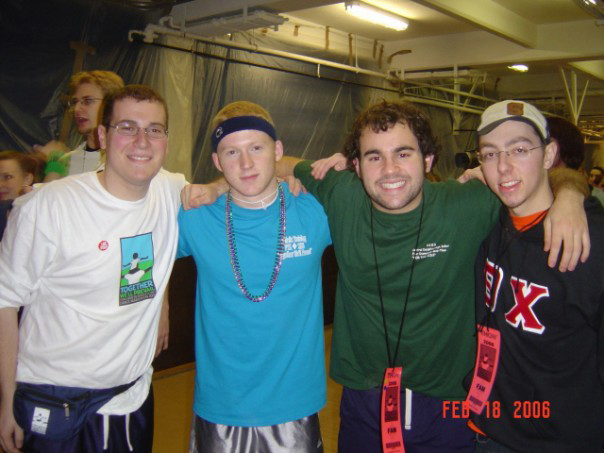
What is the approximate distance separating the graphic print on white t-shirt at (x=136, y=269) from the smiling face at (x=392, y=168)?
862mm

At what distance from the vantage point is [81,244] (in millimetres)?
1818

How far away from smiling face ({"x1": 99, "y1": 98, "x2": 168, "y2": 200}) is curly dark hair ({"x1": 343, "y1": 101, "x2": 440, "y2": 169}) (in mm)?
784

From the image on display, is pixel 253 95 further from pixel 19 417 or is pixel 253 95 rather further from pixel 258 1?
pixel 19 417

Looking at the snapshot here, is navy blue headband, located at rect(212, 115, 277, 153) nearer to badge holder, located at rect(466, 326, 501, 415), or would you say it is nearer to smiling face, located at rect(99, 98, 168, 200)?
smiling face, located at rect(99, 98, 168, 200)

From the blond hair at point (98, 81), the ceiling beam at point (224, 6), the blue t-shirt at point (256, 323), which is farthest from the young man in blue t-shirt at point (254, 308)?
the ceiling beam at point (224, 6)

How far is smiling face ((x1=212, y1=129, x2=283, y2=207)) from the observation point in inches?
78.2

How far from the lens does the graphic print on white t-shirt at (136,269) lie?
6.16 ft

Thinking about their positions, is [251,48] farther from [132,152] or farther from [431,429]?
[431,429]

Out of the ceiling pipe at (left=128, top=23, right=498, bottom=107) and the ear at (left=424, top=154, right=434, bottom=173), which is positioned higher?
the ceiling pipe at (left=128, top=23, right=498, bottom=107)

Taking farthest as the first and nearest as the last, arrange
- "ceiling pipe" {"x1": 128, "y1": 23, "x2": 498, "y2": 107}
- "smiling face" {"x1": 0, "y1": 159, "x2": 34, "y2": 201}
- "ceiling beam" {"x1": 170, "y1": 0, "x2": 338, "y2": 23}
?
"ceiling pipe" {"x1": 128, "y1": 23, "x2": 498, "y2": 107} → "ceiling beam" {"x1": 170, "y1": 0, "x2": 338, "y2": 23} → "smiling face" {"x1": 0, "y1": 159, "x2": 34, "y2": 201}

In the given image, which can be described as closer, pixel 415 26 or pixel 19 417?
pixel 19 417

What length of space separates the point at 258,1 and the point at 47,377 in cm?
418

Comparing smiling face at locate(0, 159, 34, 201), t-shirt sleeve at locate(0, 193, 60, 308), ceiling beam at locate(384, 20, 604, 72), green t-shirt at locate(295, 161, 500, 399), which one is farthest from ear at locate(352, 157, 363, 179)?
ceiling beam at locate(384, 20, 604, 72)

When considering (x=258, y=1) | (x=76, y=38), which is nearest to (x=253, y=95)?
(x=258, y=1)
